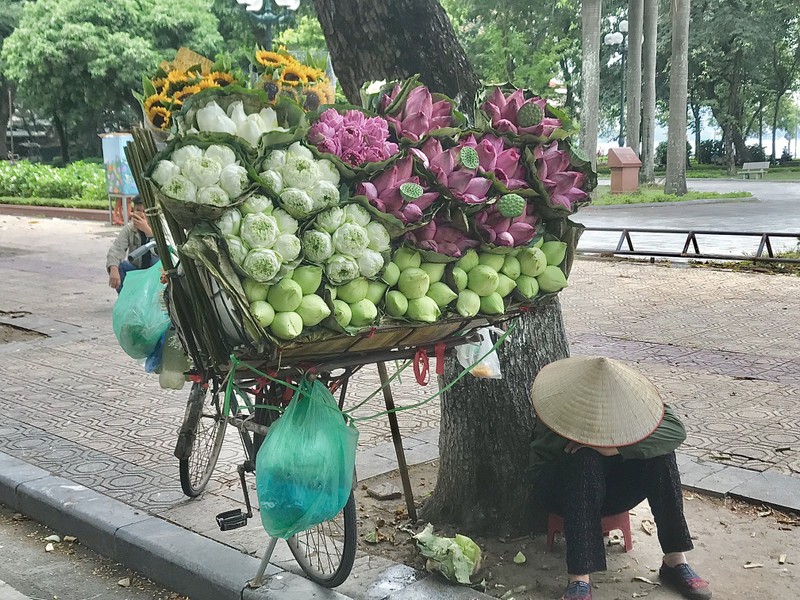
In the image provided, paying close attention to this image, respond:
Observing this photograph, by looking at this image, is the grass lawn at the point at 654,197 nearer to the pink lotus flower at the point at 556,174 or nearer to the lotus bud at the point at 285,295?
the pink lotus flower at the point at 556,174

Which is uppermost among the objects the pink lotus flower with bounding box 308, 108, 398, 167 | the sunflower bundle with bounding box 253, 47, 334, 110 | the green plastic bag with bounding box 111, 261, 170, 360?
the sunflower bundle with bounding box 253, 47, 334, 110

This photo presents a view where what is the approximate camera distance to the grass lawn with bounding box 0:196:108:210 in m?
24.4

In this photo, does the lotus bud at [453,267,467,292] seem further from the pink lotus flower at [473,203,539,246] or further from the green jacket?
the green jacket

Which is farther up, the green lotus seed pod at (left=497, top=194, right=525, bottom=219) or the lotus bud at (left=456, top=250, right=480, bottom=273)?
the green lotus seed pod at (left=497, top=194, right=525, bottom=219)

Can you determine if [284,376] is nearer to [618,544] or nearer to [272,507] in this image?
[272,507]

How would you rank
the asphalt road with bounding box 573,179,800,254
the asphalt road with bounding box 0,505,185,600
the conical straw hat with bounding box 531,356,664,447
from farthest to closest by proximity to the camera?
the asphalt road with bounding box 573,179,800,254 < the asphalt road with bounding box 0,505,185,600 < the conical straw hat with bounding box 531,356,664,447

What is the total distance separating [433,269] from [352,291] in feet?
1.15

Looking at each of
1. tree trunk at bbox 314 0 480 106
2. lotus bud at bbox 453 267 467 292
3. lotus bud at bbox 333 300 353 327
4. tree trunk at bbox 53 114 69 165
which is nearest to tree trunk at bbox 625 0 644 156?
tree trunk at bbox 53 114 69 165

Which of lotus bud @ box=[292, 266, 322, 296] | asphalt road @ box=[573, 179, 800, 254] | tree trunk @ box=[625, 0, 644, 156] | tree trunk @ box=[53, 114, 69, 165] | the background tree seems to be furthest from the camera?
tree trunk @ box=[53, 114, 69, 165]

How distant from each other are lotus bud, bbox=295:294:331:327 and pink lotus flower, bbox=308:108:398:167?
0.48 m

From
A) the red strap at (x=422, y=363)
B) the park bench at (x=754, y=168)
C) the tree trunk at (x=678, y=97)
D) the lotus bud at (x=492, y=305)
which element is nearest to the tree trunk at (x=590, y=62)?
the tree trunk at (x=678, y=97)

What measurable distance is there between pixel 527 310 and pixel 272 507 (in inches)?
46.3

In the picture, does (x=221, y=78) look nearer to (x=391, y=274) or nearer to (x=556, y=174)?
(x=391, y=274)

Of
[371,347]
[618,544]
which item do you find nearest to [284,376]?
[371,347]
